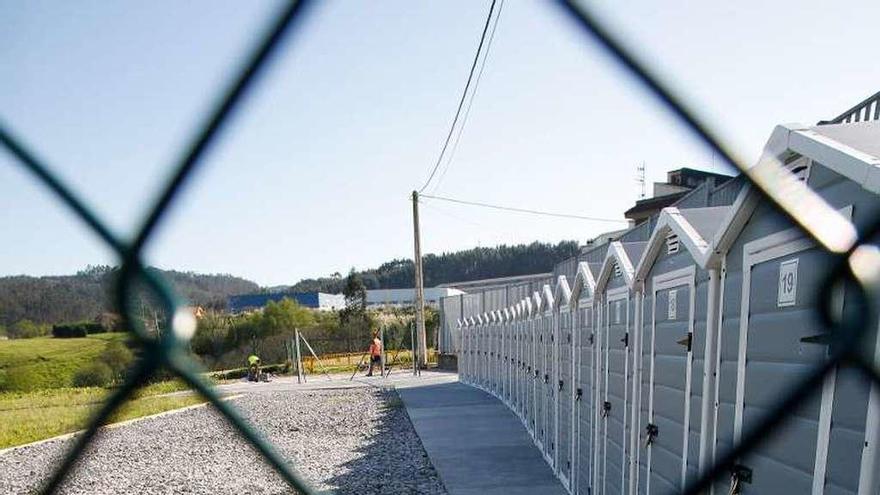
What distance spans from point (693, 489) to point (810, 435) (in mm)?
940

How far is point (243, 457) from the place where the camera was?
9883 millimetres

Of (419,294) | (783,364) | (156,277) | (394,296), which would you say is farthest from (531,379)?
(394,296)

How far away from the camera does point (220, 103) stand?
101cm

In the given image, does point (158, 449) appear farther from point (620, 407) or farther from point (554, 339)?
point (620, 407)

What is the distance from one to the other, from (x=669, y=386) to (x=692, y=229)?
872 mm

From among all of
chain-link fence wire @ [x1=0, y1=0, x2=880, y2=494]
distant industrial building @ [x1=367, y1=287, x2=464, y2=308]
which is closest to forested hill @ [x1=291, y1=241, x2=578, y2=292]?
distant industrial building @ [x1=367, y1=287, x2=464, y2=308]

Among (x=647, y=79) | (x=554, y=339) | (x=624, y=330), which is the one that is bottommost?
(x=554, y=339)

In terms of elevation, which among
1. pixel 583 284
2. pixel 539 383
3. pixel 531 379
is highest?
pixel 583 284

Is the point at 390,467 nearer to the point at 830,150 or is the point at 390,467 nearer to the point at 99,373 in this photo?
the point at 99,373

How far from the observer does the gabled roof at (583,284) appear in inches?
221

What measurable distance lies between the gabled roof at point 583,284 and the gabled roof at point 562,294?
21 centimetres

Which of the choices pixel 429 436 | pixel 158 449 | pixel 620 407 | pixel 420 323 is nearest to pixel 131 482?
pixel 158 449

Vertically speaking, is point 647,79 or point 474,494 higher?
point 647,79

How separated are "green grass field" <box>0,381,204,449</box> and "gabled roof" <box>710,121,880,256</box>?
9.70 meters
